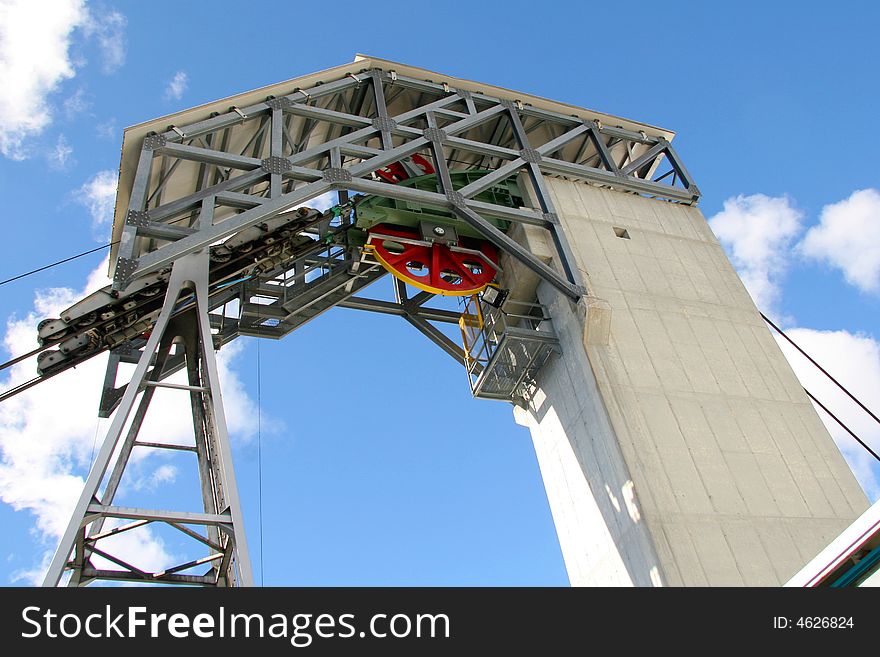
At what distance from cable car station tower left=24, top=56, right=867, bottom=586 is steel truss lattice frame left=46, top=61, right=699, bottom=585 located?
0.18ft

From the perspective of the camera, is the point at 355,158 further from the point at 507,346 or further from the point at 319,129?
the point at 507,346

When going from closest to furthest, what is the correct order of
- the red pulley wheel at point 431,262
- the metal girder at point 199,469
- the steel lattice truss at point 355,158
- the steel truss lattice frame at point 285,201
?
the metal girder at point 199,469 → the steel truss lattice frame at point 285,201 → the steel lattice truss at point 355,158 → the red pulley wheel at point 431,262

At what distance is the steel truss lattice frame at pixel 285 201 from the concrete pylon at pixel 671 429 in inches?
48.6

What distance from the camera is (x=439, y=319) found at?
1891 centimetres

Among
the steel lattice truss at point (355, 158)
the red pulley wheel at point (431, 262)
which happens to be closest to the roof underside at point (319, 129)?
the steel lattice truss at point (355, 158)

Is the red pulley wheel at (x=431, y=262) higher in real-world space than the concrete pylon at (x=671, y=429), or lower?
higher

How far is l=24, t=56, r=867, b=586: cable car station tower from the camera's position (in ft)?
39.7

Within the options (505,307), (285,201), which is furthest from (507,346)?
(285,201)

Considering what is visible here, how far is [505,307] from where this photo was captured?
16.5 m

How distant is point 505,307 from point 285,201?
537 cm

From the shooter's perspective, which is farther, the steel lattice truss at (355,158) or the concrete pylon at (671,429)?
the steel lattice truss at (355,158)

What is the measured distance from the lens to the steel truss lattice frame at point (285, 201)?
38.3ft

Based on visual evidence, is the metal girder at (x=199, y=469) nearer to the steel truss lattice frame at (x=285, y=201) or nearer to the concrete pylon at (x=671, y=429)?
the steel truss lattice frame at (x=285, y=201)
